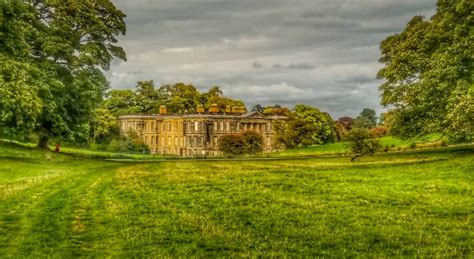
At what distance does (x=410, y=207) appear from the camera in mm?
17188

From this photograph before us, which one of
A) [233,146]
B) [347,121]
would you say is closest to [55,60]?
[233,146]

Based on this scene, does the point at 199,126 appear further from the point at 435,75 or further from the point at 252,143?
the point at 435,75

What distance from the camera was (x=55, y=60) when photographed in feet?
142

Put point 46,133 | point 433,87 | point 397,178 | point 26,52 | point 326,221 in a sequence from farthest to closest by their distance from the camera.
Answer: point 46,133, point 433,87, point 26,52, point 397,178, point 326,221

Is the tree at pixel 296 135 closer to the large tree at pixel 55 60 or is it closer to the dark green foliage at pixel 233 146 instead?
the dark green foliage at pixel 233 146

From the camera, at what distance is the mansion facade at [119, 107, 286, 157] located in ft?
381

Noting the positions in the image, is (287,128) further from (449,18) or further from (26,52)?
(26,52)

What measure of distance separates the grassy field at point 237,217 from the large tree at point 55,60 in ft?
26.8

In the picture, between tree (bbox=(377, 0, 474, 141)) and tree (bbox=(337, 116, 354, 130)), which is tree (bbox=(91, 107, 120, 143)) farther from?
tree (bbox=(337, 116, 354, 130))

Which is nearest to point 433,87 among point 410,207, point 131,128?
point 410,207

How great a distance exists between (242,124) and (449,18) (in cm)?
8241

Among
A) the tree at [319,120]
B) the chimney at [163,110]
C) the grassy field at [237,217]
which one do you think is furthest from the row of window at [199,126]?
the grassy field at [237,217]

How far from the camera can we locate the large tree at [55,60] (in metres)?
31.9

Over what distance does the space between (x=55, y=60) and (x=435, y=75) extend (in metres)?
29.3
